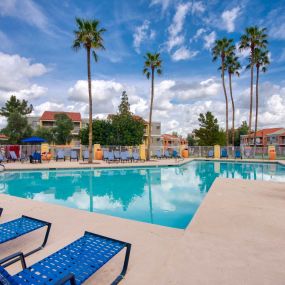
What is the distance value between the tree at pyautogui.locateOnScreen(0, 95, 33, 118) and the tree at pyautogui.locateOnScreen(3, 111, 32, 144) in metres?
5.77

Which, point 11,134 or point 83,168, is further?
point 11,134

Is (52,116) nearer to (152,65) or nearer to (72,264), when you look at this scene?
(152,65)

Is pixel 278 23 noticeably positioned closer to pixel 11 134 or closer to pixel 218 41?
pixel 218 41

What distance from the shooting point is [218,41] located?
2550 centimetres

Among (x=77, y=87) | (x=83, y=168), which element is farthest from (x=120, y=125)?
(x=83, y=168)

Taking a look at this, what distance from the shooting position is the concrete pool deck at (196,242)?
247cm

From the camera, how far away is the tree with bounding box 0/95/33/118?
37188 mm

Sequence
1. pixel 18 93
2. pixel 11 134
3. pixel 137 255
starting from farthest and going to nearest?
1. pixel 18 93
2. pixel 11 134
3. pixel 137 255

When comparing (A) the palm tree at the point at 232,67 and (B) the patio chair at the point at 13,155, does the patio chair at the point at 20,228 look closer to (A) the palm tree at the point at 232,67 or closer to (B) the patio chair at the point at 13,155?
(B) the patio chair at the point at 13,155

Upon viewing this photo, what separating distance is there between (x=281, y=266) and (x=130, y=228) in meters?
2.29

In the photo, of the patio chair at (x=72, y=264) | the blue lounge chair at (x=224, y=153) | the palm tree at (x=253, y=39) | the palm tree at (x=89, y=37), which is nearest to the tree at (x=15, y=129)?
the palm tree at (x=89, y=37)

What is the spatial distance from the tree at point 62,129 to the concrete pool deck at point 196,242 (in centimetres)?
3111

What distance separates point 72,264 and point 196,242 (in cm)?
193

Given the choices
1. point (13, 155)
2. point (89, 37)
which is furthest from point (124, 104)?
point (13, 155)
